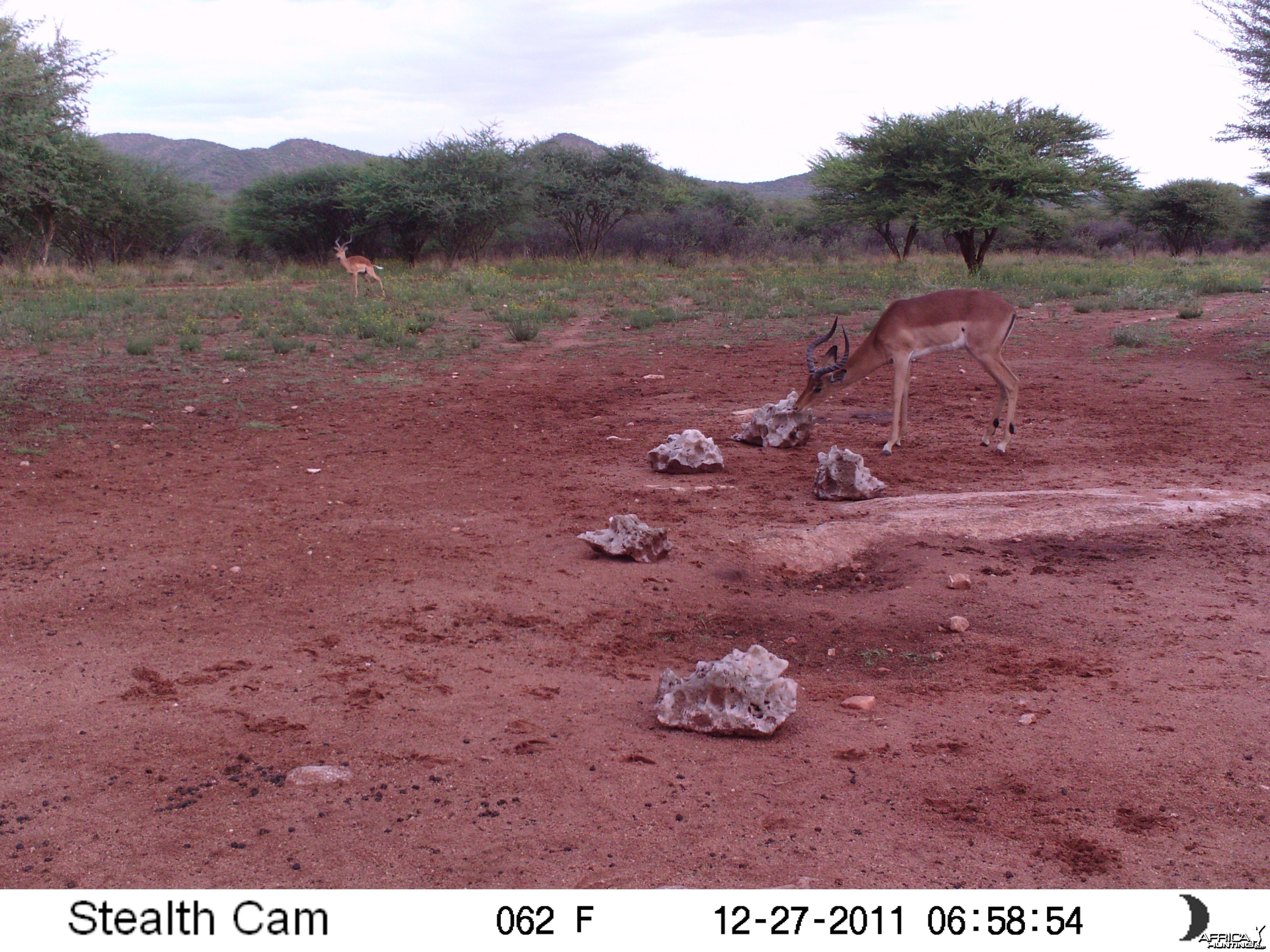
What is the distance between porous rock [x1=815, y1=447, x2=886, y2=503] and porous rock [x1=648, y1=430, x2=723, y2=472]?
1069 millimetres

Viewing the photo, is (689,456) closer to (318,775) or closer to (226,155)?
(318,775)

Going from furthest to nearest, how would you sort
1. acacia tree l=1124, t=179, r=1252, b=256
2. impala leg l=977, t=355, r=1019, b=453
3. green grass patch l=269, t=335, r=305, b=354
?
acacia tree l=1124, t=179, r=1252, b=256
green grass patch l=269, t=335, r=305, b=354
impala leg l=977, t=355, r=1019, b=453

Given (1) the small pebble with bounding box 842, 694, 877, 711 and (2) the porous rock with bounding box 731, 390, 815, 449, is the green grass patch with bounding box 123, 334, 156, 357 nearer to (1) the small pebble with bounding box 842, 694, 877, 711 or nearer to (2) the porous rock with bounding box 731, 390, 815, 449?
(2) the porous rock with bounding box 731, 390, 815, 449

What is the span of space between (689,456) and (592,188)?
1138 inches

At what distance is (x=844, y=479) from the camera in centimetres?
677

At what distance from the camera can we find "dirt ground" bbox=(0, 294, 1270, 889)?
2.81m

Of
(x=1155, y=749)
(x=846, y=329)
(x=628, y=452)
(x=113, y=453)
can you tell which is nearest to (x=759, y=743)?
(x=1155, y=749)

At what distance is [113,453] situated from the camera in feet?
26.3

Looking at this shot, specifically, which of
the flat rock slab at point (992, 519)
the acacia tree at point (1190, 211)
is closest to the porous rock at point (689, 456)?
the flat rock slab at point (992, 519)

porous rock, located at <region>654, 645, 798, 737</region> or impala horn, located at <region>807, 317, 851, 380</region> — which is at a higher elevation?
impala horn, located at <region>807, 317, 851, 380</region>

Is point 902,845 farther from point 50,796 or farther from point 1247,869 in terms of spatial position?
point 50,796

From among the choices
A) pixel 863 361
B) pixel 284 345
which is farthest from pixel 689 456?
pixel 284 345

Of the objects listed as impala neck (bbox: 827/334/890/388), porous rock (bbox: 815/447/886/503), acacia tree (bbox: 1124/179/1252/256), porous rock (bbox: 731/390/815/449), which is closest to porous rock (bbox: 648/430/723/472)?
porous rock (bbox: 731/390/815/449)

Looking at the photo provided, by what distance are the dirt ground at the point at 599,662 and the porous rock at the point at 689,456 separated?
12cm
